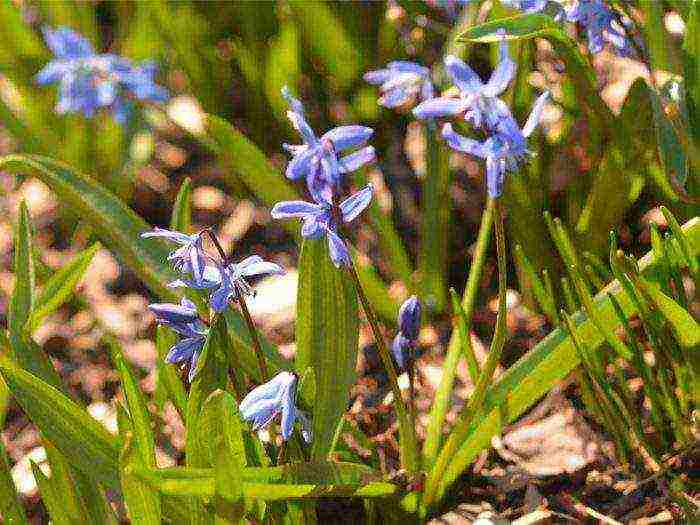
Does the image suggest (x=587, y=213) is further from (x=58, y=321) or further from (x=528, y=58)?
(x=58, y=321)

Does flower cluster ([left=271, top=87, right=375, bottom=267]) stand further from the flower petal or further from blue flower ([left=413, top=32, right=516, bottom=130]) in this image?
blue flower ([left=413, top=32, right=516, bottom=130])

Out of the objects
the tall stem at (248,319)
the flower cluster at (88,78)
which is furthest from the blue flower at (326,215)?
the flower cluster at (88,78)

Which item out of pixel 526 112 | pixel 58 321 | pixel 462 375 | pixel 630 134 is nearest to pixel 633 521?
pixel 462 375

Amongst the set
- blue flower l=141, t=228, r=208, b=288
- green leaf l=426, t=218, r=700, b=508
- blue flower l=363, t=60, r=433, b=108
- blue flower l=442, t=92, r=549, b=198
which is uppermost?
blue flower l=363, t=60, r=433, b=108

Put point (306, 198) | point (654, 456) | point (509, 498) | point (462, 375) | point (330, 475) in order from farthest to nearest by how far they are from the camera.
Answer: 1. point (306, 198)
2. point (462, 375)
3. point (509, 498)
4. point (654, 456)
5. point (330, 475)

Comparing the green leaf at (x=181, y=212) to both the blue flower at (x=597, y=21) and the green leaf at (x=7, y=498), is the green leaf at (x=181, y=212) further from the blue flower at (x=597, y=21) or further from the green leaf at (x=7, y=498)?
the blue flower at (x=597, y=21)

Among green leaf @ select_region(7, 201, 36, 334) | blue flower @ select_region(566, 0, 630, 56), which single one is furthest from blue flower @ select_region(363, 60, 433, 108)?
green leaf @ select_region(7, 201, 36, 334)
